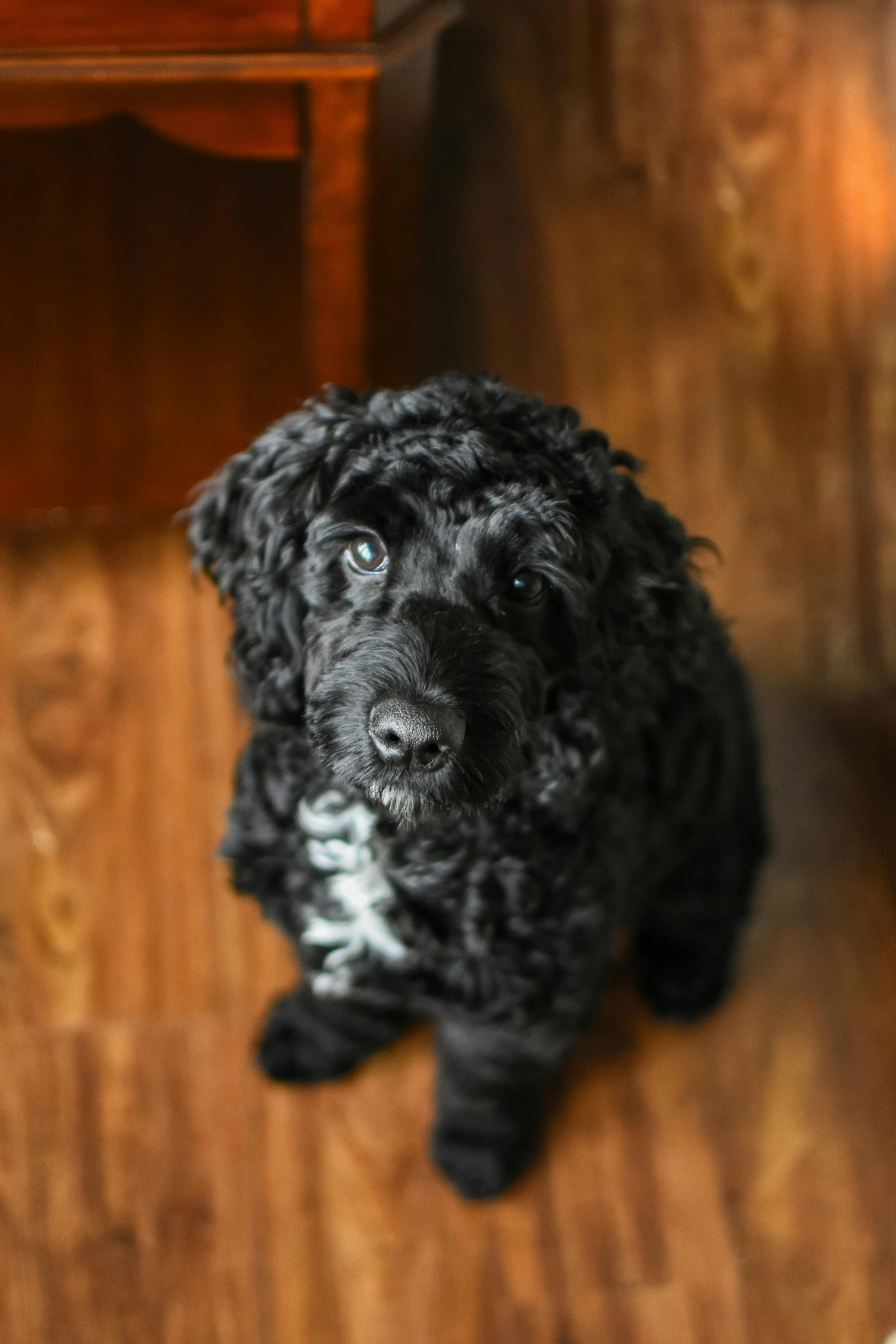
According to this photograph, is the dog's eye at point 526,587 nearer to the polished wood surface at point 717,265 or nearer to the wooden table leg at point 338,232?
the wooden table leg at point 338,232

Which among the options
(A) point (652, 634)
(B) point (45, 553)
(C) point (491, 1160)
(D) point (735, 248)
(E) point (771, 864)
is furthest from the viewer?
(D) point (735, 248)

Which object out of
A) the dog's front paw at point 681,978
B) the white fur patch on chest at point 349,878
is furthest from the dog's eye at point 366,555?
the dog's front paw at point 681,978

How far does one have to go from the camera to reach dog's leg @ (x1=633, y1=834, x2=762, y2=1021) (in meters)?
1.56

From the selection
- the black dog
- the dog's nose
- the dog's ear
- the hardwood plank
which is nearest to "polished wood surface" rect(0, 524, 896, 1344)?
the hardwood plank

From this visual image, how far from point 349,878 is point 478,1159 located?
1.42 ft

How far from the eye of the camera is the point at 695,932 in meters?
1.62

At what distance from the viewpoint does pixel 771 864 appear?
180 cm

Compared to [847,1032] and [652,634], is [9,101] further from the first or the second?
[847,1032]

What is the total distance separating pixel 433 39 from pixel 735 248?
3.15 ft

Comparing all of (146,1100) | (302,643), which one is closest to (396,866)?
(302,643)

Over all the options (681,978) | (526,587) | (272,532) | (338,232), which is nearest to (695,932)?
(681,978)

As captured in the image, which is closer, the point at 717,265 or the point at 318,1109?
the point at 318,1109

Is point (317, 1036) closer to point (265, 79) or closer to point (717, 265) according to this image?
point (265, 79)

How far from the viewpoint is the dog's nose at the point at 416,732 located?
3.53ft
